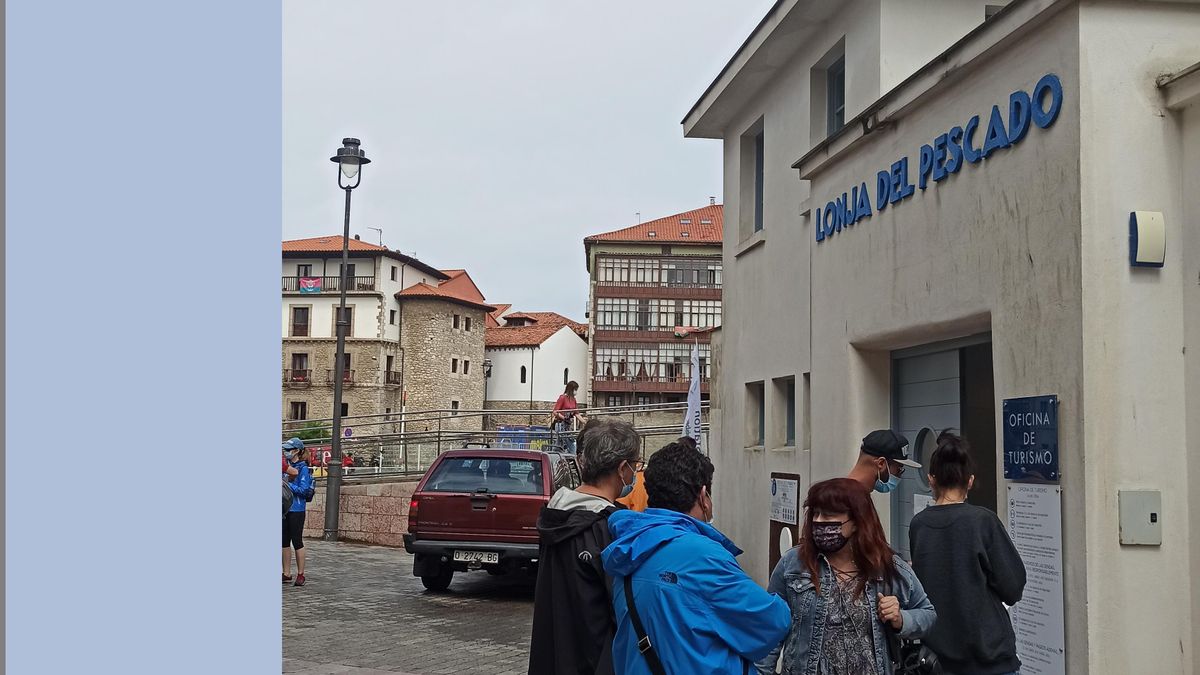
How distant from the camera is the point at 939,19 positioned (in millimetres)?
10570

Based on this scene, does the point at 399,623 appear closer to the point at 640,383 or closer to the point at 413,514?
the point at 413,514

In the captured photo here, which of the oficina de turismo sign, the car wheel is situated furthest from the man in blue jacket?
the car wheel

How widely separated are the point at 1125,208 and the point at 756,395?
852 cm

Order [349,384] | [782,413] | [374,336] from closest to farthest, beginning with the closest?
[782,413] < [349,384] < [374,336]

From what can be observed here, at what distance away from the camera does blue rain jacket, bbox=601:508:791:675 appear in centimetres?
329

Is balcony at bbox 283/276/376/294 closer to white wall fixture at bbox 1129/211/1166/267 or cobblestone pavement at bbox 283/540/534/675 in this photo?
cobblestone pavement at bbox 283/540/534/675

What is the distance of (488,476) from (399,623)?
3.05 metres

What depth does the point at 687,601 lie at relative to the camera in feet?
10.9

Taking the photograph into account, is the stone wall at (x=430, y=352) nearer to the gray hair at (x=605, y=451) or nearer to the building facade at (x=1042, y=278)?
the building facade at (x=1042, y=278)

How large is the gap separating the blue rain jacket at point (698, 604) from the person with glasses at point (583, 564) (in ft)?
1.77

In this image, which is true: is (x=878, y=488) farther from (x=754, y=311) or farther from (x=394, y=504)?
(x=394, y=504)

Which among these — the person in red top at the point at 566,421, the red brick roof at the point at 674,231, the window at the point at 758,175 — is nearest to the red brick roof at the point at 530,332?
the red brick roof at the point at 674,231

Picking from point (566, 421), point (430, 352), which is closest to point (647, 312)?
point (430, 352)

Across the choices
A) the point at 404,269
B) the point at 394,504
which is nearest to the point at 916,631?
the point at 394,504
